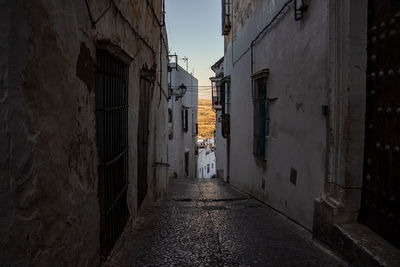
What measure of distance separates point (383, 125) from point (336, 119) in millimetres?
492

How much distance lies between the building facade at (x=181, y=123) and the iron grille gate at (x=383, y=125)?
41.8 ft

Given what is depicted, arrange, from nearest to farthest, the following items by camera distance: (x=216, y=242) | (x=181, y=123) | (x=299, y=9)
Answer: (x=216, y=242)
(x=299, y=9)
(x=181, y=123)

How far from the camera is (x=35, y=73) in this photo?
1659mm

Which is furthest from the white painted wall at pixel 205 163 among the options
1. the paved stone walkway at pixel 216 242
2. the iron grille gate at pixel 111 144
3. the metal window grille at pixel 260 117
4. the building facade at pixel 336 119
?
the iron grille gate at pixel 111 144

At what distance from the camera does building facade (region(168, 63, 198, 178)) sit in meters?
17.8

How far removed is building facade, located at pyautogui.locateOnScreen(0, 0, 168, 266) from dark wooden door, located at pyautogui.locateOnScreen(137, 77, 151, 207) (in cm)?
108

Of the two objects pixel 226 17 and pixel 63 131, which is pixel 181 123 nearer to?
pixel 226 17

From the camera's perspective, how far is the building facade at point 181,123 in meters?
17.8

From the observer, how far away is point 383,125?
2906 millimetres

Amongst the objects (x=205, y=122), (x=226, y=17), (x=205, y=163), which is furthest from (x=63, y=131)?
(x=205, y=122)

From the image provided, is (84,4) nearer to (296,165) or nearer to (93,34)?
(93,34)

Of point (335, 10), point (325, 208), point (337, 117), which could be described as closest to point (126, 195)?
point (325, 208)

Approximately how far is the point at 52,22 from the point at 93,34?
79cm

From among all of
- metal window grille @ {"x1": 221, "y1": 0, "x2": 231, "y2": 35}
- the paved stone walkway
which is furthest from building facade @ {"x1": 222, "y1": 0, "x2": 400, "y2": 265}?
metal window grille @ {"x1": 221, "y1": 0, "x2": 231, "y2": 35}
